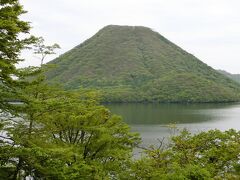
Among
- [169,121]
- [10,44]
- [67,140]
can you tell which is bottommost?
[169,121]

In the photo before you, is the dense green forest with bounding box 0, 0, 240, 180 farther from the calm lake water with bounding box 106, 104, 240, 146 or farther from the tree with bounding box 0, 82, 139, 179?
the calm lake water with bounding box 106, 104, 240, 146

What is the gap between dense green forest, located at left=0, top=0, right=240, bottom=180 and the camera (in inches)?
531

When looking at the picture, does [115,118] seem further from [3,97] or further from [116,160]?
[3,97]

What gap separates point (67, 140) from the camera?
25.7m

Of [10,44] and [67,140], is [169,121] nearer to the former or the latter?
[67,140]

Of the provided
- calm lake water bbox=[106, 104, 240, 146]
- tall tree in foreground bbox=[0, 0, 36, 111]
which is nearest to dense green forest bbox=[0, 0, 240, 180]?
tall tree in foreground bbox=[0, 0, 36, 111]

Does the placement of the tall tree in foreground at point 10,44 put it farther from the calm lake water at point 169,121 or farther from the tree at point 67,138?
the calm lake water at point 169,121

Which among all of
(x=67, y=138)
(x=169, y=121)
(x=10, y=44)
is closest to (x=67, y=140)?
(x=67, y=138)

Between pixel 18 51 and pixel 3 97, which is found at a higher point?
pixel 18 51

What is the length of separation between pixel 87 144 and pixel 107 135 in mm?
1826

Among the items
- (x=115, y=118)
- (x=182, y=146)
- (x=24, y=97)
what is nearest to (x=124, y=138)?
(x=115, y=118)

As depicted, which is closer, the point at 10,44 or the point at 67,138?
the point at 10,44

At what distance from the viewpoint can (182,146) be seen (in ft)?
67.8

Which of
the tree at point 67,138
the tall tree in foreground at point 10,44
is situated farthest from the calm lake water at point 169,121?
the tall tree in foreground at point 10,44
